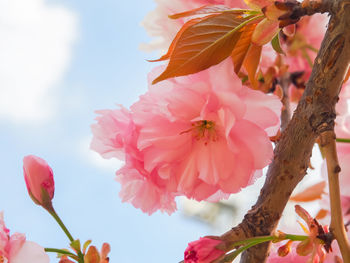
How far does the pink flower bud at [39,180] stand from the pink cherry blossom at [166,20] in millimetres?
176

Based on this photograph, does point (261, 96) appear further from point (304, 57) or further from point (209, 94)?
point (304, 57)

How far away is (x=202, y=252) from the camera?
1.25 ft

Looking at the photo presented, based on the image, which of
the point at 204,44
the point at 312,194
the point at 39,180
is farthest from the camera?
the point at 312,194

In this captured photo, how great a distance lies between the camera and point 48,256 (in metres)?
0.43

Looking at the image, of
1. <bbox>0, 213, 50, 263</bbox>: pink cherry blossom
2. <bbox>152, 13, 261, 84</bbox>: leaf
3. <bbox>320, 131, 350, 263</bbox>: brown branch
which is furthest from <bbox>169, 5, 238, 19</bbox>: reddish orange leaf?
<bbox>0, 213, 50, 263</bbox>: pink cherry blossom

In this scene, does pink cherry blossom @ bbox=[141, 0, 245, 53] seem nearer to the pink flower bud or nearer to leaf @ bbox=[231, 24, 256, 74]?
leaf @ bbox=[231, 24, 256, 74]

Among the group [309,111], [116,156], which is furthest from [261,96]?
[116,156]

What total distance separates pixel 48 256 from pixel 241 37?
24 cm

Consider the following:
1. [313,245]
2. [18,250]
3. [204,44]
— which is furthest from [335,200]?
[18,250]

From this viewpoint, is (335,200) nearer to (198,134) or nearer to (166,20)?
(198,134)

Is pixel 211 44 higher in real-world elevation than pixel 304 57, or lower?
lower

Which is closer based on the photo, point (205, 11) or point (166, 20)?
point (205, 11)

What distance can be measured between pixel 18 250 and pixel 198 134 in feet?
0.61

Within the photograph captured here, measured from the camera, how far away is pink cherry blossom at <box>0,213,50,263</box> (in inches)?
17.0
